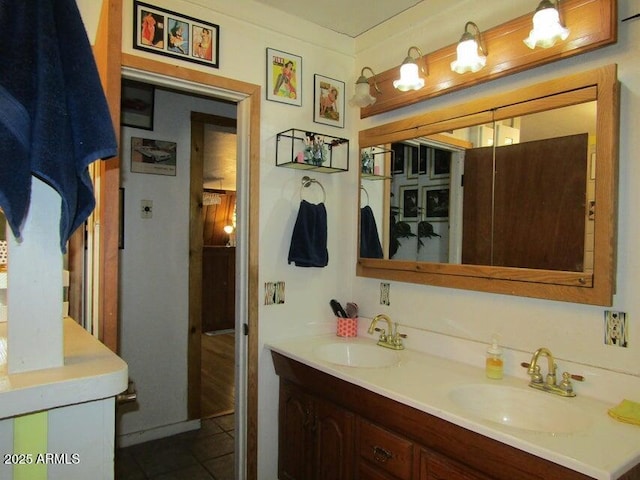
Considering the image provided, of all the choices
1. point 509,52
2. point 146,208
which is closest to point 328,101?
point 509,52

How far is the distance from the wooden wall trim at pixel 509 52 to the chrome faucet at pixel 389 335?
1.04 metres

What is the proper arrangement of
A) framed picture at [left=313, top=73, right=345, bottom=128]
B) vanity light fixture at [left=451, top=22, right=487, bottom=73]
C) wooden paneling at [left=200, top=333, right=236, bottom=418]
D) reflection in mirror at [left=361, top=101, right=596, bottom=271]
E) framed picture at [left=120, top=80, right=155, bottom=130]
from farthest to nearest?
wooden paneling at [left=200, top=333, right=236, bottom=418]
framed picture at [left=120, top=80, right=155, bottom=130]
framed picture at [left=313, top=73, right=345, bottom=128]
vanity light fixture at [left=451, top=22, right=487, bottom=73]
reflection in mirror at [left=361, top=101, right=596, bottom=271]

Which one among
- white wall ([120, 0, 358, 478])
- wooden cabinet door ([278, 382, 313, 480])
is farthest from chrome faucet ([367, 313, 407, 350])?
wooden cabinet door ([278, 382, 313, 480])

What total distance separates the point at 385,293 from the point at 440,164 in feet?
2.31

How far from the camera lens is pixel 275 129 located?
2125 mm

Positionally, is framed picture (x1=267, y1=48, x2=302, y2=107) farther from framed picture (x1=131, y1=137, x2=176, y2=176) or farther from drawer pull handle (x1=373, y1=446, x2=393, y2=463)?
drawer pull handle (x1=373, y1=446, x2=393, y2=463)

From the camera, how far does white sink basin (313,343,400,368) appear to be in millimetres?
2008

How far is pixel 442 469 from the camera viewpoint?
134cm

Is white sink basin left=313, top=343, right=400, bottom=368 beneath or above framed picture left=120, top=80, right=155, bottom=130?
beneath

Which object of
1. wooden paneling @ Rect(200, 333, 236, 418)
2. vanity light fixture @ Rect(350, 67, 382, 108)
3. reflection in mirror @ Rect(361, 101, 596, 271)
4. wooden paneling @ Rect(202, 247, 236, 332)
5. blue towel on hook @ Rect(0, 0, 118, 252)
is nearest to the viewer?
blue towel on hook @ Rect(0, 0, 118, 252)

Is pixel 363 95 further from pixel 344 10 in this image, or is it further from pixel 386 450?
pixel 386 450

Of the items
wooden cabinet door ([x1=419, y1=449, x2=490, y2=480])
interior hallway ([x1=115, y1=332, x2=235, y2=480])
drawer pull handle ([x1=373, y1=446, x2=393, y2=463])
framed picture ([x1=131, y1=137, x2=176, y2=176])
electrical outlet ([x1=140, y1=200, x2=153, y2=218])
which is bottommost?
interior hallway ([x1=115, y1=332, x2=235, y2=480])

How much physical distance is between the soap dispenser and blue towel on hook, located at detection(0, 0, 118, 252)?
145 cm

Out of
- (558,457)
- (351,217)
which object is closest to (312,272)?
(351,217)
